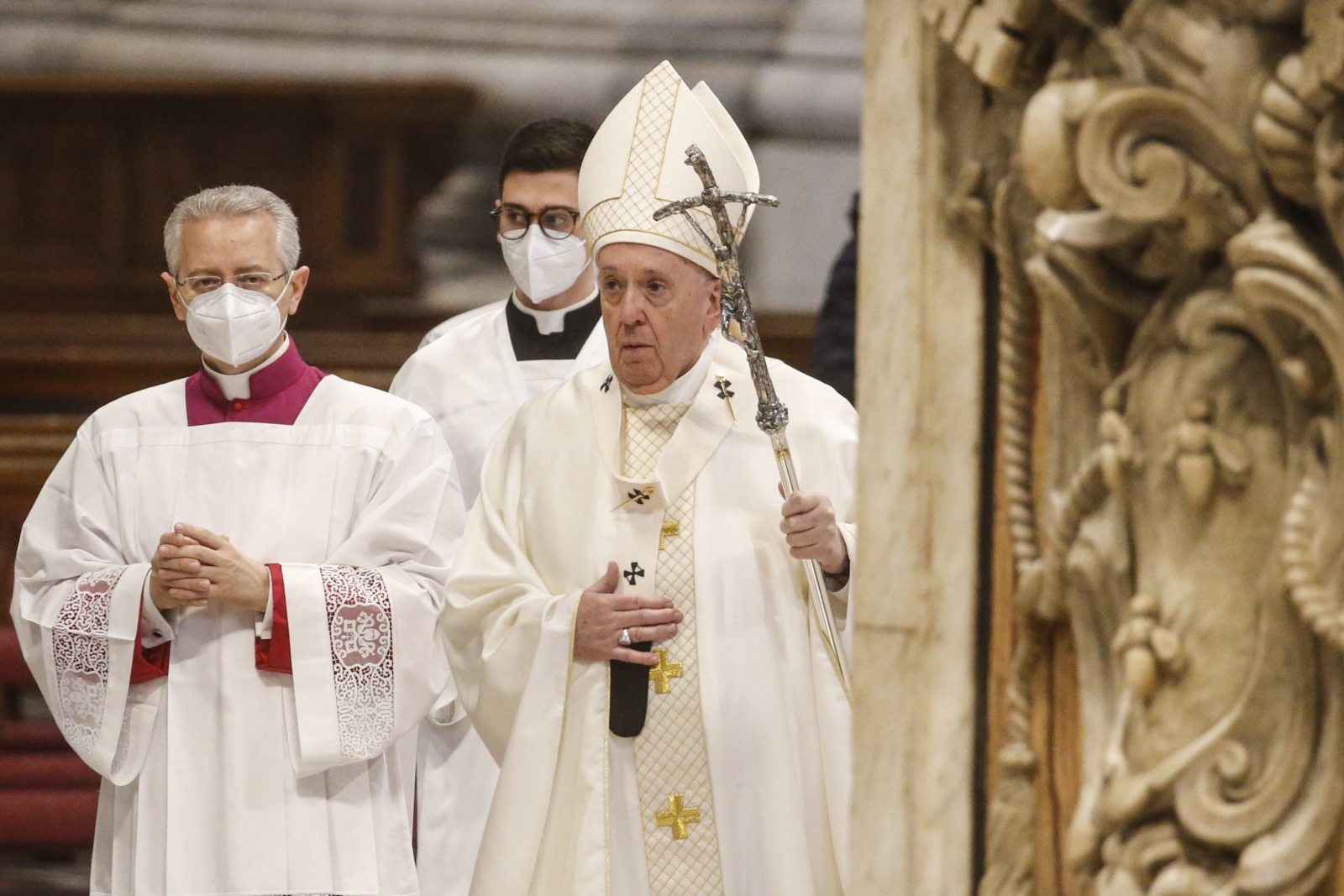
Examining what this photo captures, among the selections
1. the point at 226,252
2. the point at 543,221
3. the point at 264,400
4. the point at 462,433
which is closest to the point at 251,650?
the point at 264,400

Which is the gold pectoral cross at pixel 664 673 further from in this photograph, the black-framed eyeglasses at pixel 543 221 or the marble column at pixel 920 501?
the marble column at pixel 920 501

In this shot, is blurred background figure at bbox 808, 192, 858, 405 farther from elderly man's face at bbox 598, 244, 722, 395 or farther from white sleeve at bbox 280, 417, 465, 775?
elderly man's face at bbox 598, 244, 722, 395

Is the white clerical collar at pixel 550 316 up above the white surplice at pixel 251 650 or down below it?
above

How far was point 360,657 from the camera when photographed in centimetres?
395

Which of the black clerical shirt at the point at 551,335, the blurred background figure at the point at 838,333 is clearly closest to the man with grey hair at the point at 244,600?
the black clerical shirt at the point at 551,335

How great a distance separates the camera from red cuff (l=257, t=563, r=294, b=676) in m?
3.84

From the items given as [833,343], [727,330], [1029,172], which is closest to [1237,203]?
[1029,172]

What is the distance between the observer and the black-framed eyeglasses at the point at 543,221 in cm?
480

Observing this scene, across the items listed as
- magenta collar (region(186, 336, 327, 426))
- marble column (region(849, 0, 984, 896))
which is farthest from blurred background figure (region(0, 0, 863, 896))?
Answer: marble column (region(849, 0, 984, 896))

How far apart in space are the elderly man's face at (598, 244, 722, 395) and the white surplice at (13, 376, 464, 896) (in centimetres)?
73

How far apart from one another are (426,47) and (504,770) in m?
6.90

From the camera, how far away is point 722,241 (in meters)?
3.35

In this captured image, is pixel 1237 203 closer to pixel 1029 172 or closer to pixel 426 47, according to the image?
pixel 1029 172

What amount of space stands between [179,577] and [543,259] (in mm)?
1453
